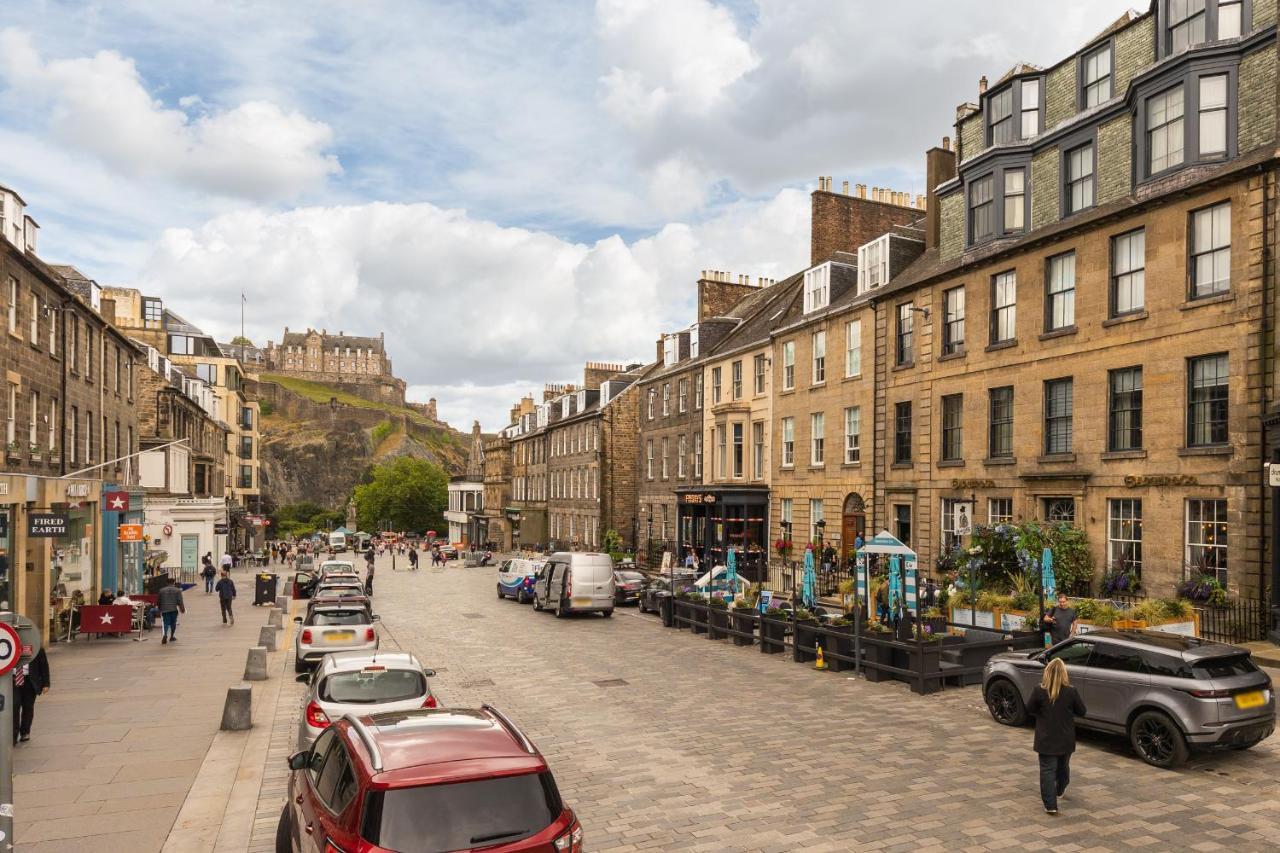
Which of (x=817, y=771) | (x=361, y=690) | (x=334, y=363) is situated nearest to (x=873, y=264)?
(x=817, y=771)

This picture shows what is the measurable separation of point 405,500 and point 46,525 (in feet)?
336

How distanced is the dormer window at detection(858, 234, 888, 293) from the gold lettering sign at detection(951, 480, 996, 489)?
8.02 meters

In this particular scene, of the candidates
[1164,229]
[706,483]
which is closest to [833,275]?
[706,483]

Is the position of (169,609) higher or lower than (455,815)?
lower

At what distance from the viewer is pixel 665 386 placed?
46.0m

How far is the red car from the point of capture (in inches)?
213

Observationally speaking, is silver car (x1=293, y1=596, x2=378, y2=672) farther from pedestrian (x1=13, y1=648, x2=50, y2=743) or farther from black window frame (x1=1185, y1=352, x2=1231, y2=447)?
black window frame (x1=1185, y1=352, x2=1231, y2=447)

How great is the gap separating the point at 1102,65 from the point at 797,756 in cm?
1935

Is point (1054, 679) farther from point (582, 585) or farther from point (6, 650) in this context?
point (582, 585)

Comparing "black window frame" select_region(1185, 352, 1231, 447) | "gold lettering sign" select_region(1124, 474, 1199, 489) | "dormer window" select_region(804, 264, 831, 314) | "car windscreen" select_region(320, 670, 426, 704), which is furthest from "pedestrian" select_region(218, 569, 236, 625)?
"black window frame" select_region(1185, 352, 1231, 447)

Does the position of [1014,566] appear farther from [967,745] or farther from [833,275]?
[833,275]

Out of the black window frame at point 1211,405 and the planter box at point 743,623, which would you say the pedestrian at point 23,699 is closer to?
the planter box at point 743,623

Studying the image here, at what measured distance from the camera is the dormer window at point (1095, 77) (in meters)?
21.7

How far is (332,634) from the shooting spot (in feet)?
55.4
